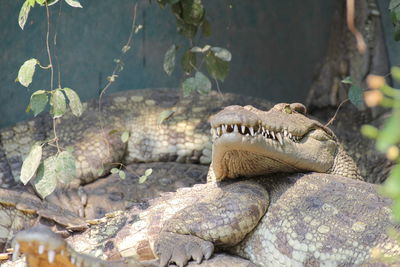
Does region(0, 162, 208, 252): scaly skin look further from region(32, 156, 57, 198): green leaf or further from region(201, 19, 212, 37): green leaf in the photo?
region(201, 19, 212, 37): green leaf

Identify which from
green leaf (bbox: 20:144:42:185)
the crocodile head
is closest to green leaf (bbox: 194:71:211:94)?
the crocodile head

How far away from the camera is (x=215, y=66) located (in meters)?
3.72

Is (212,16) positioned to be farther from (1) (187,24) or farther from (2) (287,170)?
(2) (287,170)

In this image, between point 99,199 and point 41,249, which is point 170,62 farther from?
point 41,249

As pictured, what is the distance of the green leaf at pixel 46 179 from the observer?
2.97m

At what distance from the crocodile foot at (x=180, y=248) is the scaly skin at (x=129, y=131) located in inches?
80.4

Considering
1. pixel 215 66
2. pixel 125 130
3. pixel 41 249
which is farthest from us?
pixel 125 130

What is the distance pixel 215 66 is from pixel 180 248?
1.44m

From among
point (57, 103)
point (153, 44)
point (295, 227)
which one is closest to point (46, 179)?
point (57, 103)

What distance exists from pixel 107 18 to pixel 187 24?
4.84 ft

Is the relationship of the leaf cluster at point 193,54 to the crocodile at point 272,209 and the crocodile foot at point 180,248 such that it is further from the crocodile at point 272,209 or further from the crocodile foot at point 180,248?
the crocodile foot at point 180,248

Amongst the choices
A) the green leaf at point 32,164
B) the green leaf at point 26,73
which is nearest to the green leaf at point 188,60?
the green leaf at point 26,73

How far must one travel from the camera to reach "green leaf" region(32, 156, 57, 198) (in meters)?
2.97

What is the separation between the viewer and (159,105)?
529 cm
